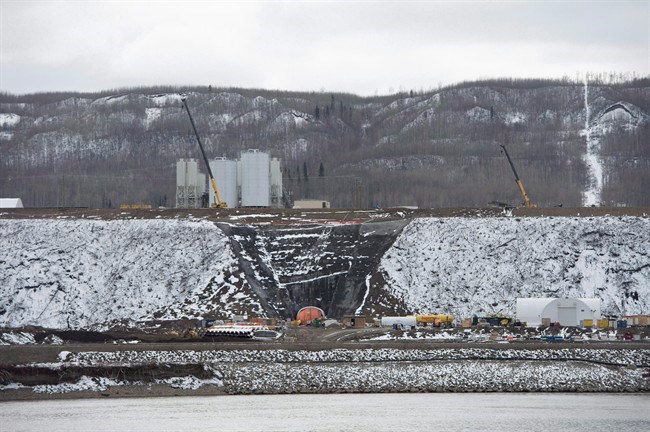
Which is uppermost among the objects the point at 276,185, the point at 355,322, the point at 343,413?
the point at 276,185

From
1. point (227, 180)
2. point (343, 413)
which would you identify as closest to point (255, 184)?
point (227, 180)

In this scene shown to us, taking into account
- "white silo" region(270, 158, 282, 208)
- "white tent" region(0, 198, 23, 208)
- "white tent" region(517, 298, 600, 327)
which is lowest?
"white tent" region(517, 298, 600, 327)

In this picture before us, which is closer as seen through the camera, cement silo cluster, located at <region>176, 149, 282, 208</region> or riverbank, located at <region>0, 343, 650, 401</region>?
riverbank, located at <region>0, 343, 650, 401</region>

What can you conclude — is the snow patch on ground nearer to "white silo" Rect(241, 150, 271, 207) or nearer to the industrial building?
"white silo" Rect(241, 150, 271, 207)

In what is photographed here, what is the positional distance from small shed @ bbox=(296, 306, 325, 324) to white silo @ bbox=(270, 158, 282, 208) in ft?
154

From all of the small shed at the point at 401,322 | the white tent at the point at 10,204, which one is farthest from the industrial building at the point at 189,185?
the small shed at the point at 401,322

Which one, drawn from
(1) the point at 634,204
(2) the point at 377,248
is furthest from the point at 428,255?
(1) the point at 634,204

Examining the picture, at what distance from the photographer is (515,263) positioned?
4018 inches

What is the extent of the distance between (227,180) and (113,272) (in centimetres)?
3839

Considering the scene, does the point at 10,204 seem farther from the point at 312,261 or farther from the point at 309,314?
the point at 309,314

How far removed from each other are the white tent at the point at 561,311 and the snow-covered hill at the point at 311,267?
4.90m

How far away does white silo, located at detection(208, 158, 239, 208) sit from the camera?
139 metres

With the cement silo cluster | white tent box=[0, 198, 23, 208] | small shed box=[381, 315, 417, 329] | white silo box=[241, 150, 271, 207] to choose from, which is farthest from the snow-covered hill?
the cement silo cluster

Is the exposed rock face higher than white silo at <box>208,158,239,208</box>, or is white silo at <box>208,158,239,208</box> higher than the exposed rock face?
white silo at <box>208,158,239,208</box>
